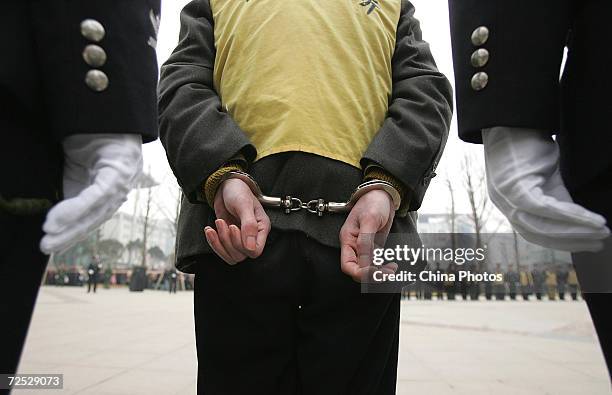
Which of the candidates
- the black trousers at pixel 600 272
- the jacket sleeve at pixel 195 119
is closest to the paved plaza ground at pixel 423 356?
the black trousers at pixel 600 272

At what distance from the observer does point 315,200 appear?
3.44 feet

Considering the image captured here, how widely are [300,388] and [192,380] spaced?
223cm

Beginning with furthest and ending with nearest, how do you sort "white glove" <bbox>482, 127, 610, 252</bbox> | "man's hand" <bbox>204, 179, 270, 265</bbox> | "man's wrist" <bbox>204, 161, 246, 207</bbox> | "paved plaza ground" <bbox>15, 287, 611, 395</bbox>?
"paved plaza ground" <bbox>15, 287, 611, 395</bbox> → "man's wrist" <bbox>204, 161, 246, 207</bbox> → "man's hand" <bbox>204, 179, 270, 265</bbox> → "white glove" <bbox>482, 127, 610, 252</bbox>

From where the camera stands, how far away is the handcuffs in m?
1.01

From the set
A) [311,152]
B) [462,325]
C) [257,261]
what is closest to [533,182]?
[311,152]

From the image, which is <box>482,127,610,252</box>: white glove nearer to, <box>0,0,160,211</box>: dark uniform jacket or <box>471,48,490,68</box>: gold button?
<box>471,48,490,68</box>: gold button

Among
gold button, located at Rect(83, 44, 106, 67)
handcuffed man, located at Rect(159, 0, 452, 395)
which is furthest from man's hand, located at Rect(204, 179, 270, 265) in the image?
gold button, located at Rect(83, 44, 106, 67)

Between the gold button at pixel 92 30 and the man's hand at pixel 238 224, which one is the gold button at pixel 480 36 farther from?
the gold button at pixel 92 30

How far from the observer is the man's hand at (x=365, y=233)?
3.09 ft

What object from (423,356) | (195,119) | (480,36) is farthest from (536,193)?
(423,356)

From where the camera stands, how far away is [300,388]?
1.11 m

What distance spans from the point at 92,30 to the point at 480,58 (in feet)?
2.19

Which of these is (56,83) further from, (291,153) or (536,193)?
(536,193)

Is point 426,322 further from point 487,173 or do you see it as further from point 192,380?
point 487,173
